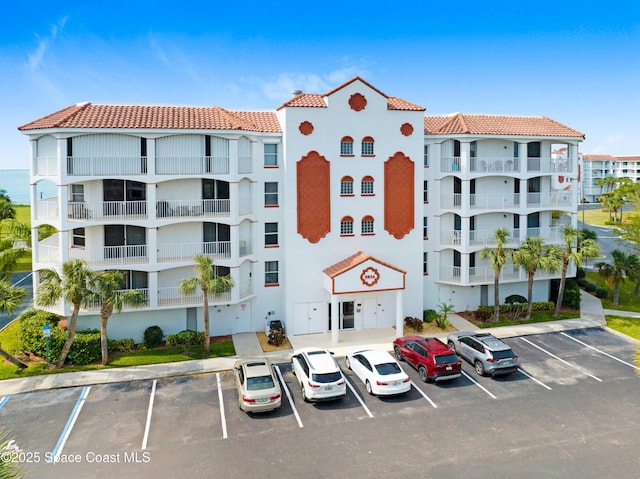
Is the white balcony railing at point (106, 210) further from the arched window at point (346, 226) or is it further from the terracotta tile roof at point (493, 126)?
the terracotta tile roof at point (493, 126)

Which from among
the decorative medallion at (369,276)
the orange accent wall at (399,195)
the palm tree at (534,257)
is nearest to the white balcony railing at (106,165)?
the decorative medallion at (369,276)

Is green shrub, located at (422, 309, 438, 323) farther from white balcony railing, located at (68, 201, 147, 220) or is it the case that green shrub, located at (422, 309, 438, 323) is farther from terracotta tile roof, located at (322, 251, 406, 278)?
white balcony railing, located at (68, 201, 147, 220)

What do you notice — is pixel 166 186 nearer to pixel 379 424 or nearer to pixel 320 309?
pixel 320 309

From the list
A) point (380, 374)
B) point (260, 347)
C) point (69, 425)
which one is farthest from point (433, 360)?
point (69, 425)

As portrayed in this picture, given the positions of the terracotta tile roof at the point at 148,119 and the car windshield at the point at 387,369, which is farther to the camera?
the terracotta tile roof at the point at 148,119

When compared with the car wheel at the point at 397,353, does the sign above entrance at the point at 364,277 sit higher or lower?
higher

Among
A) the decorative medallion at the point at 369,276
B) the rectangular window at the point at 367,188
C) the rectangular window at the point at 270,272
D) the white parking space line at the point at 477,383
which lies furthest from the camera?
the rectangular window at the point at 367,188

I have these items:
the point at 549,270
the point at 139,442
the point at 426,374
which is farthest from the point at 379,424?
the point at 549,270
